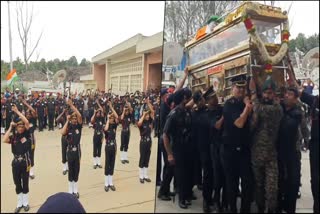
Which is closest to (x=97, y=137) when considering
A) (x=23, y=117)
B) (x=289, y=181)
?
(x=23, y=117)

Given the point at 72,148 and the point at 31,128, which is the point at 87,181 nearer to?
the point at 72,148

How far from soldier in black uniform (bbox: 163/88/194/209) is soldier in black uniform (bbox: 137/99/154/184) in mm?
60

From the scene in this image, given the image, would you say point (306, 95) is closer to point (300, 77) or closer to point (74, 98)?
point (300, 77)

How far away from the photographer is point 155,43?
1158 mm

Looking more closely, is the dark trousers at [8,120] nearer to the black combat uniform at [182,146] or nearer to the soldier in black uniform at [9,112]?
the soldier in black uniform at [9,112]

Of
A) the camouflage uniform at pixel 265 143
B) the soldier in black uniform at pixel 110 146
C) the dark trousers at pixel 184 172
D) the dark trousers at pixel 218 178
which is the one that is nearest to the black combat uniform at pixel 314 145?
the camouflage uniform at pixel 265 143

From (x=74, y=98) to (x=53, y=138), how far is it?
17 cm

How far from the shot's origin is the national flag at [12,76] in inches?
42.8

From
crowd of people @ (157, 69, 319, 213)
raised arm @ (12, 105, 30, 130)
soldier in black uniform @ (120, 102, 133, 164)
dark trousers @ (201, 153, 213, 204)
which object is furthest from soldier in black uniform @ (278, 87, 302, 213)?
raised arm @ (12, 105, 30, 130)

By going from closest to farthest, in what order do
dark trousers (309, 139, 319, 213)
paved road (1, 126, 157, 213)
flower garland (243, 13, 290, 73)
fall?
flower garland (243, 13, 290, 73) → paved road (1, 126, 157, 213) → dark trousers (309, 139, 319, 213)

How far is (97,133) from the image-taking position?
126 cm

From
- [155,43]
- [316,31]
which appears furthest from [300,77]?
[155,43]

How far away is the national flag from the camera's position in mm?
1088

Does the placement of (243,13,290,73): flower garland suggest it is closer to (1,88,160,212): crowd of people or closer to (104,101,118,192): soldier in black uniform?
(1,88,160,212): crowd of people
